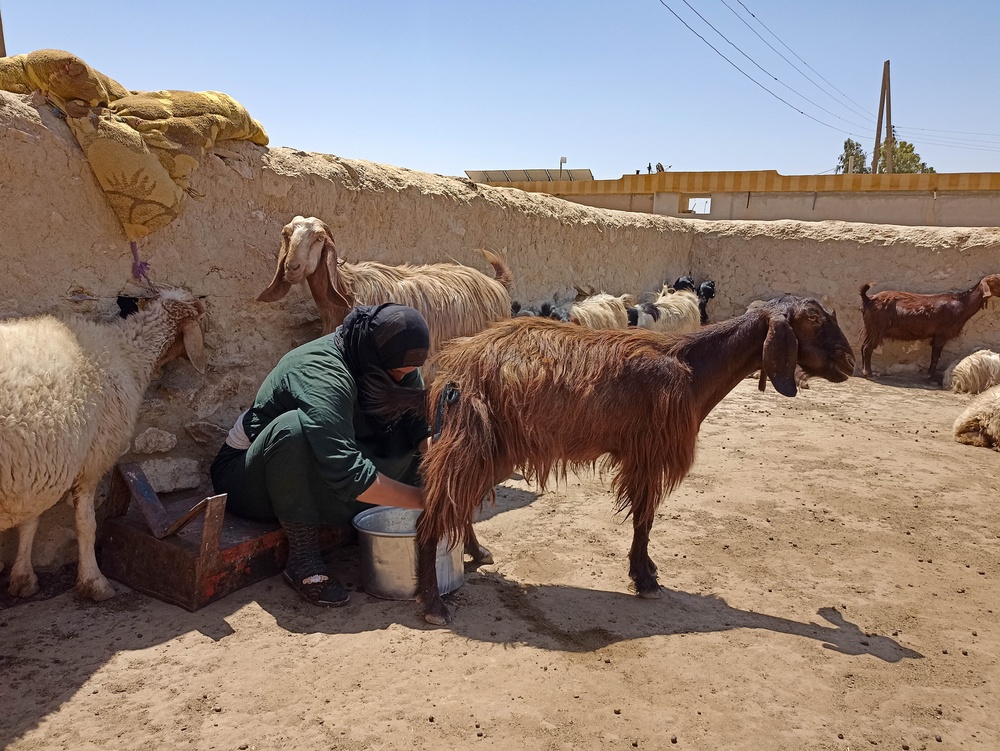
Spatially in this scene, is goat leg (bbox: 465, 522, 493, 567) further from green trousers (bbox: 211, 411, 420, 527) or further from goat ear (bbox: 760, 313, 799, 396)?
goat ear (bbox: 760, 313, 799, 396)

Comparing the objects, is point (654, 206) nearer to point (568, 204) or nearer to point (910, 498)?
point (568, 204)

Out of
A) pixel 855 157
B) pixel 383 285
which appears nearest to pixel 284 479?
pixel 383 285

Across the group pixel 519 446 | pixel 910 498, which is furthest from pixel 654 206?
pixel 519 446

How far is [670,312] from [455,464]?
7.09 metres

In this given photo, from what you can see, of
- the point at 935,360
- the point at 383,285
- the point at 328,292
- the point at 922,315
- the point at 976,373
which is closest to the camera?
the point at 328,292

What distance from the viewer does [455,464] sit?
3.21 m

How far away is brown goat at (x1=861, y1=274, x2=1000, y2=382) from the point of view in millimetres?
10367

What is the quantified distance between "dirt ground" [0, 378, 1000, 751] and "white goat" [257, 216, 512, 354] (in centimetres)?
→ 153

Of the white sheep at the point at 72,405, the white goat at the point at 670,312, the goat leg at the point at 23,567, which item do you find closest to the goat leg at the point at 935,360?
the white goat at the point at 670,312

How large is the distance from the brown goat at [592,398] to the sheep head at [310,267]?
1251 mm

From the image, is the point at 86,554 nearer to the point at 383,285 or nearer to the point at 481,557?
the point at 481,557

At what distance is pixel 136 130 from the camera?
3.90 m

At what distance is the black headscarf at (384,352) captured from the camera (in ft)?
11.1

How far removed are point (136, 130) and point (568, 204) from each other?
5.71 metres
